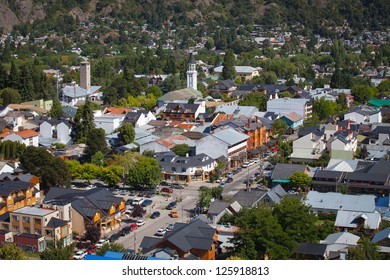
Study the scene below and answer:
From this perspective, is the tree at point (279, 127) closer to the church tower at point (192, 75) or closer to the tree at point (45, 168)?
the church tower at point (192, 75)

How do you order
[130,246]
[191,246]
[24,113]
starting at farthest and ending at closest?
[24,113], [130,246], [191,246]

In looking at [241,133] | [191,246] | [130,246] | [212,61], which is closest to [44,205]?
[130,246]

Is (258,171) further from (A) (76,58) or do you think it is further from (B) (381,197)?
(A) (76,58)

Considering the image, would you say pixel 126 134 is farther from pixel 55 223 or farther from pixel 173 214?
pixel 55 223

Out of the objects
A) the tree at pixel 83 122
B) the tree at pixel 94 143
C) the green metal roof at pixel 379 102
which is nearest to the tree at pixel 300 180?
the tree at pixel 94 143

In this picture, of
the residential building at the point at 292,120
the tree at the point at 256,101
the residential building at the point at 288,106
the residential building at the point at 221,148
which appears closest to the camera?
the residential building at the point at 221,148

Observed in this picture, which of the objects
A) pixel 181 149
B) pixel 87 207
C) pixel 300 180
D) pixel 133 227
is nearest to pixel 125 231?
pixel 133 227
